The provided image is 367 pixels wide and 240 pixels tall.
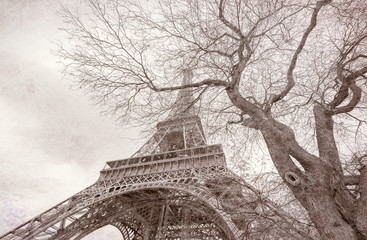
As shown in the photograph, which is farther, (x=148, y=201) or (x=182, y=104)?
(x=148, y=201)

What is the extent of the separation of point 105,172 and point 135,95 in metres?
12.4

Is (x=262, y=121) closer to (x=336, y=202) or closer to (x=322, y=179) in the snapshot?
(x=322, y=179)

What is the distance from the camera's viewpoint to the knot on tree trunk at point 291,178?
8.44 feet

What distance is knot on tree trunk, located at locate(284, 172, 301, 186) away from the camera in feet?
8.44

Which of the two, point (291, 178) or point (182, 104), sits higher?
point (182, 104)

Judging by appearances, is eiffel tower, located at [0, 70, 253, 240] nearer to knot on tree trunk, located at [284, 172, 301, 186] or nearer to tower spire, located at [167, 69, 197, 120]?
tower spire, located at [167, 69, 197, 120]

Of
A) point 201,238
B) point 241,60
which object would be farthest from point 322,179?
point 201,238

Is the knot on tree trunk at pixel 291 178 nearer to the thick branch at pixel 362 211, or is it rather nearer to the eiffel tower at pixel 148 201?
the thick branch at pixel 362 211

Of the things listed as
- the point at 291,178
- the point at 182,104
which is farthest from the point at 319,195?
the point at 182,104

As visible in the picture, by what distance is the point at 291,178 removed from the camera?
8.89 feet

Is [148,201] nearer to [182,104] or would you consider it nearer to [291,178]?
[182,104]

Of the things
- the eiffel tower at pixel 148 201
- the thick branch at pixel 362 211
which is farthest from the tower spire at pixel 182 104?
Answer: the eiffel tower at pixel 148 201

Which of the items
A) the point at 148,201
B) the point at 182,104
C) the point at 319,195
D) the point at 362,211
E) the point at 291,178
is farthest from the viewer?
the point at 148,201

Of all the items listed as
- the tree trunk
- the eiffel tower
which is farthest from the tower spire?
the eiffel tower
